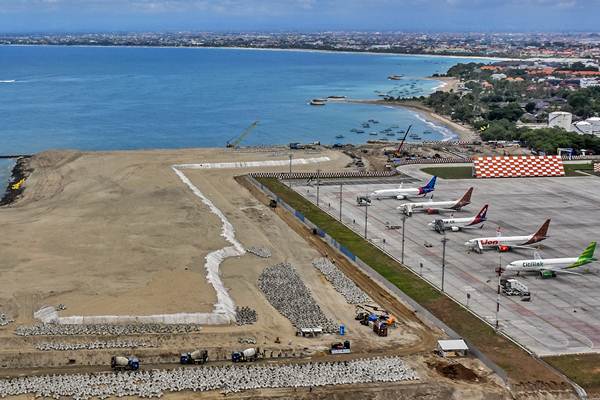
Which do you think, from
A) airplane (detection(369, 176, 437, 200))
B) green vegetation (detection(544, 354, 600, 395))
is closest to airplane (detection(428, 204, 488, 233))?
airplane (detection(369, 176, 437, 200))

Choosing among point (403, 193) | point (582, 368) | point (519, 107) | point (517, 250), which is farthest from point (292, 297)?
point (519, 107)

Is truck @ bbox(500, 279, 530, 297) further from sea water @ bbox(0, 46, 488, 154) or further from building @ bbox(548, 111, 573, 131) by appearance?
building @ bbox(548, 111, 573, 131)

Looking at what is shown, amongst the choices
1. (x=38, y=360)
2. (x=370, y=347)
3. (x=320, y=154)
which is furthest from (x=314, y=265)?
(x=320, y=154)

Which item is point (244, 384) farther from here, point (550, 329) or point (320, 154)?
point (320, 154)

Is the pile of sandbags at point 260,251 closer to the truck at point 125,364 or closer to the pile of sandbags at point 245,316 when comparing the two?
the pile of sandbags at point 245,316

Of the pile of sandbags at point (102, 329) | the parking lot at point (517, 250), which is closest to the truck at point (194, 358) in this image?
the pile of sandbags at point (102, 329)
